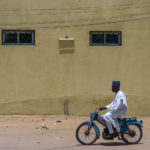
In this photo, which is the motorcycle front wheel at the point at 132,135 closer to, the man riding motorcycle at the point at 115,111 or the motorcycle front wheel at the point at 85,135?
the man riding motorcycle at the point at 115,111

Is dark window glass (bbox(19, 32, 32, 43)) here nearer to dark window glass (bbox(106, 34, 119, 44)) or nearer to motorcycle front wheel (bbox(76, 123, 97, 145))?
dark window glass (bbox(106, 34, 119, 44))

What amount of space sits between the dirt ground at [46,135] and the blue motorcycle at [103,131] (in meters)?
0.17

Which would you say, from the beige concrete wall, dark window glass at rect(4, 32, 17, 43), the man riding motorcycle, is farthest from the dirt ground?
dark window glass at rect(4, 32, 17, 43)

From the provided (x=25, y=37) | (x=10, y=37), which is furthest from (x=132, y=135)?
(x=10, y=37)

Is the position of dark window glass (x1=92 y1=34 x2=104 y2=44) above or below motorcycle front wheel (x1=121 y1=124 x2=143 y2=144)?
above

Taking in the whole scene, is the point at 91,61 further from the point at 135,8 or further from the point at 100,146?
the point at 100,146

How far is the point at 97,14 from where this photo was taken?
48.5 feet

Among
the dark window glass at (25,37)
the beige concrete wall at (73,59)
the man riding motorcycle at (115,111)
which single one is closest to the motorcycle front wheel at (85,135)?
the man riding motorcycle at (115,111)

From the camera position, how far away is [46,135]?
10.9 m

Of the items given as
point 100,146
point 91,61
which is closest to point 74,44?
point 91,61

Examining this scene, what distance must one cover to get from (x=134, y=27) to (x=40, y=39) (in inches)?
148

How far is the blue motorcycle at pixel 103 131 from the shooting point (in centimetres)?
900

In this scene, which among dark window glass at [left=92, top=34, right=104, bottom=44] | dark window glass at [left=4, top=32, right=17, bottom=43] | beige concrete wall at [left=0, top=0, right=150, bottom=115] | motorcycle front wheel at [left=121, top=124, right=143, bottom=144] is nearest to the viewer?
motorcycle front wheel at [left=121, top=124, right=143, bottom=144]

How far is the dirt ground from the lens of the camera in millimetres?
8969
